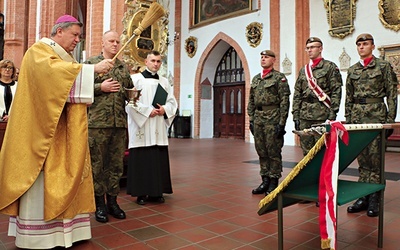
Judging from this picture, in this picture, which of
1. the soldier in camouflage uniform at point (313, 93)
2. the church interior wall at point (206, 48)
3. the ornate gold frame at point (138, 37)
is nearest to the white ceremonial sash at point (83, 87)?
the soldier in camouflage uniform at point (313, 93)

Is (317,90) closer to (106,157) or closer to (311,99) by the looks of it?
(311,99)

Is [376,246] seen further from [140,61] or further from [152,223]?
[140,61]

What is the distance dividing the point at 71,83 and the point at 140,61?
13.8ft

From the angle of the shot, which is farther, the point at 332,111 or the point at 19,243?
the point at 332,111

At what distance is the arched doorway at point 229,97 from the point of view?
15.3 m

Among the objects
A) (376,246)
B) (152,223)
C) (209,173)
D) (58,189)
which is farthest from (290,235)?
(209,173)

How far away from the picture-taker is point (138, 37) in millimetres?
6207

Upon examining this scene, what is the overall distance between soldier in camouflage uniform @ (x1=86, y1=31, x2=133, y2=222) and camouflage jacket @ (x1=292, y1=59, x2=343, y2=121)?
1.97 m

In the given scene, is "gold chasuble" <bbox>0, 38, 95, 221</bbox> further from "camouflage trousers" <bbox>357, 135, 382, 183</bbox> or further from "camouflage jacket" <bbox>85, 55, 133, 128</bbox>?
"camouflage trousers" <bbox>357, 135, 382, 183</bbox>

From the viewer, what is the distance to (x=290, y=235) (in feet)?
9.31

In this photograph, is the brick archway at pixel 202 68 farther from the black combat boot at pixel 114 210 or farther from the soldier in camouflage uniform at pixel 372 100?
the black combat boot at pixel 114 210

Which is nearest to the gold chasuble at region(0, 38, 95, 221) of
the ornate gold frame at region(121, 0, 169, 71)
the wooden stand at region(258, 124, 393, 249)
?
the wooden stand at region(258, 124, 393, 249)

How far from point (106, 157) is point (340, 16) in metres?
10.1

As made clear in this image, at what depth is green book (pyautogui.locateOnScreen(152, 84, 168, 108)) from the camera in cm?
398
